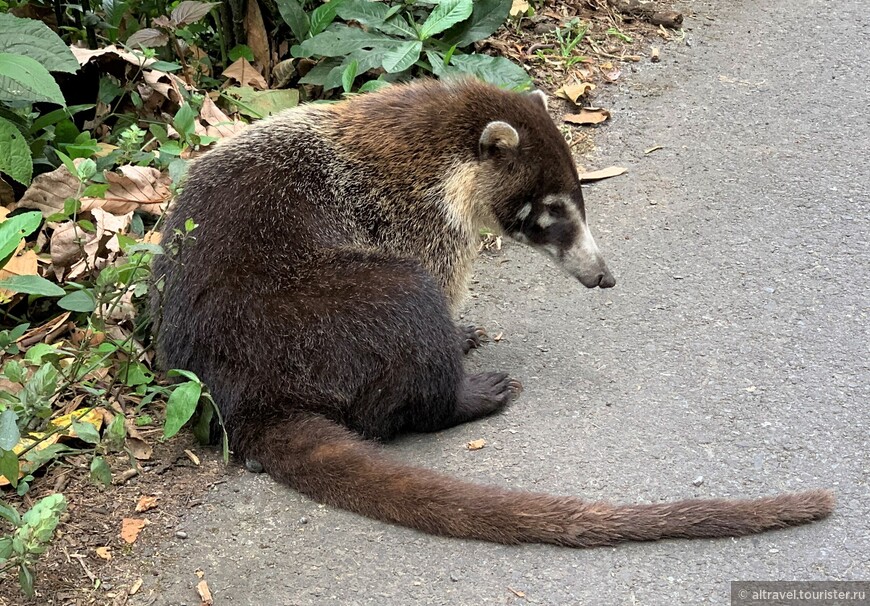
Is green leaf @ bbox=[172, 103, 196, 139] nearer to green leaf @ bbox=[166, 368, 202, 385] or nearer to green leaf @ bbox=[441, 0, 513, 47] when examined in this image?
green leaf @ bbox=[166, 368, 202, 385]

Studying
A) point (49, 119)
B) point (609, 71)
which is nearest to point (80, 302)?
point (49, 119)

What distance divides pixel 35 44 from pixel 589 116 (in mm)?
3517

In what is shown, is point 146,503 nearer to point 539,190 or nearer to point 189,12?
point 539,190

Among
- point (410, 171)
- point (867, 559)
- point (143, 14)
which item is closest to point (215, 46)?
point (143, 14)

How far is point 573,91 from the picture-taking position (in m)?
6.38

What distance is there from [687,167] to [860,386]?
215 cm

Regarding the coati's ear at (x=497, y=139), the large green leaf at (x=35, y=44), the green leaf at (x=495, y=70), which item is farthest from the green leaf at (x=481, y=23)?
the large green leaf at (x=35, y=44)

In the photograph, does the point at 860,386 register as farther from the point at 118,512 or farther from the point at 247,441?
the point at 118,512

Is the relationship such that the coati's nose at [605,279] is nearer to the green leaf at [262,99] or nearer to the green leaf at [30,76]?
the green leaf at [262,99]

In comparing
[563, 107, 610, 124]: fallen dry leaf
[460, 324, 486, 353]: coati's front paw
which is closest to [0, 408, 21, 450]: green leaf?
[460, 324, 486, 353]: coati's front paw

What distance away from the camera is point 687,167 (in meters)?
5.89

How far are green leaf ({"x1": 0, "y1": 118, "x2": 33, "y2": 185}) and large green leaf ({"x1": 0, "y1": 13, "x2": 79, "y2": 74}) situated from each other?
1.25ft

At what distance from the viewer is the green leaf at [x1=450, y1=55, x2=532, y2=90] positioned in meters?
5.90

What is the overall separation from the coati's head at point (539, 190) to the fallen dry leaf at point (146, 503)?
2.14 meters
